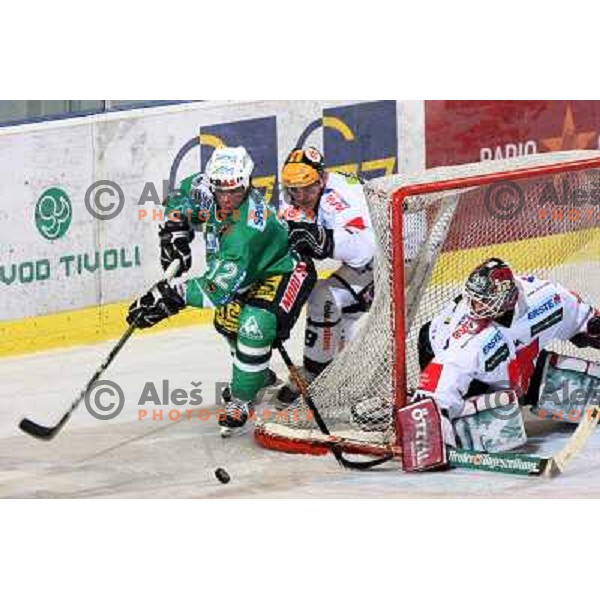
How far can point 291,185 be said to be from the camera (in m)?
8.60

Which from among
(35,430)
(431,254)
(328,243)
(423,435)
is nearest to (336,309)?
(328,243)

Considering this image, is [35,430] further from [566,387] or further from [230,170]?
[566,387]

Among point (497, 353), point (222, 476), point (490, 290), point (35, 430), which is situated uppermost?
point (490, 290)

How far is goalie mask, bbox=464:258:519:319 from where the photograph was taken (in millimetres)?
7902

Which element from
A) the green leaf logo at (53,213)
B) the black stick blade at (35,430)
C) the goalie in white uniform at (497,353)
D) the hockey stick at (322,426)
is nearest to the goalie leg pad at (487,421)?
the goalie in white uniform at (497,353)

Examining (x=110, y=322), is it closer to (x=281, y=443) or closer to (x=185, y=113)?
(x=185, y=113)

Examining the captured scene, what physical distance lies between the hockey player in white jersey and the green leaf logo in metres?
1.09

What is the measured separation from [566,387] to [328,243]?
0.95 m

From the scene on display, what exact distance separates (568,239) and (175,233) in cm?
135

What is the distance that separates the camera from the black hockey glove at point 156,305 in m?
8.16

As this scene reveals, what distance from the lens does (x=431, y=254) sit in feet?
27.5

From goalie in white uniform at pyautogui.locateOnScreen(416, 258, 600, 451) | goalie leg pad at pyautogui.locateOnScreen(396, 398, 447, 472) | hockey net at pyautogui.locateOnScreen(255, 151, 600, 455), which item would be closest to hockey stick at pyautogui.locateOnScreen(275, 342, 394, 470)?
hockey net at pyautogui.locateOnScreen(255, 151, 600, 455)

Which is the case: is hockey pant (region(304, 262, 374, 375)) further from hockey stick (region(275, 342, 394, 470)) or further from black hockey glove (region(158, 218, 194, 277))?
black hockey glove (region(158, 218, 194, 277))

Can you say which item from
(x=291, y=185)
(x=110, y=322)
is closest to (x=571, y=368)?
(x=291, y=185)
